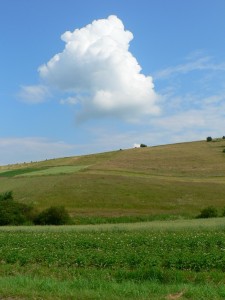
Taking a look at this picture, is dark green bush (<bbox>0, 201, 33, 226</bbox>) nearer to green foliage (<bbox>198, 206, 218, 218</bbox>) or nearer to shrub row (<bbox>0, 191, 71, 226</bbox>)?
shrub row (<bbox>0, 191, 71, 226</bbox>)

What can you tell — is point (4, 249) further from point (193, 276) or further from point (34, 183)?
point (34, 183)

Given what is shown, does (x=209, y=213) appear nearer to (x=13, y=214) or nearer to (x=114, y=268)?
(x=13, y=214)

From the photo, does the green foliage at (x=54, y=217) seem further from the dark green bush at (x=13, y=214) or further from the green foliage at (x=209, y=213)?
the green foliage at (x=209, y=213)

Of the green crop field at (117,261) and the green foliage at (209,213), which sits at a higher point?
the green crop field at (117,261)

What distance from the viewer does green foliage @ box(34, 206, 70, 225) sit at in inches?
1780

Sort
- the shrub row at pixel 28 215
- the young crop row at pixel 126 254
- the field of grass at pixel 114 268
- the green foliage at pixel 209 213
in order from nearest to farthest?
the field of grass at pixel 114 268 → the young crop row at pixel 126 254 → the shrub row at pixel 28 215 → the green foliage at pixel 209 213

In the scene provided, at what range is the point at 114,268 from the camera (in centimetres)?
1475

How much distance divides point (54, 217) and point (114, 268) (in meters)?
31.4

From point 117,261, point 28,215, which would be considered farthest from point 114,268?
point 28,215

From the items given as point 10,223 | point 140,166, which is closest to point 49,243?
point 10,223

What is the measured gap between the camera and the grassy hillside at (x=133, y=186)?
53.6 m

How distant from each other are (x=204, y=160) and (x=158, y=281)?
79.2 m

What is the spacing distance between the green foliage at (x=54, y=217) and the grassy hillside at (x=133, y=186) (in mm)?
4205

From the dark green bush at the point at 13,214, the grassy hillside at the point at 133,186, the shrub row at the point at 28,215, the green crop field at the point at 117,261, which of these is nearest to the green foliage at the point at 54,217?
the shrub row at the point at 28,215
